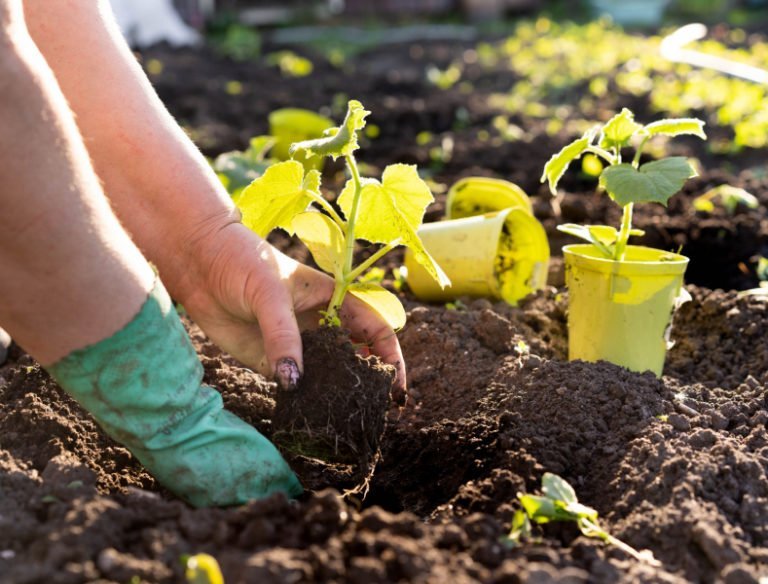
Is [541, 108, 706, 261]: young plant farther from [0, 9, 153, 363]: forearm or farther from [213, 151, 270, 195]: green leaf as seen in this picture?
Answer: [213, 151, 270, 195]: green leaf

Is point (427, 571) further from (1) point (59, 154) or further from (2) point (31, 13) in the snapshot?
(2) point (31, 13)

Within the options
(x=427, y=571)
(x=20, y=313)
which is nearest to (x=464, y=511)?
(x=427, y=571)

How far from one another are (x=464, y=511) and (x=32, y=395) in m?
0.89

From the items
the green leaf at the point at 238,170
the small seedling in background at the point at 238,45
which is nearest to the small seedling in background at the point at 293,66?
the small seedling in background at the point at 238,45

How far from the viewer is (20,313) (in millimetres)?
1376

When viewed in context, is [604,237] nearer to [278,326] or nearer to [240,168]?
[278,326]

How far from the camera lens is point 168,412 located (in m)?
1.53

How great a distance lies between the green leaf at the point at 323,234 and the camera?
1.87 metres

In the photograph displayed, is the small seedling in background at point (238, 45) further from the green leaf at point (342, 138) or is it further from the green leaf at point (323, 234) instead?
the green leaf at point (342, 138)

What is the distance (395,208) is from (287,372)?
389mm

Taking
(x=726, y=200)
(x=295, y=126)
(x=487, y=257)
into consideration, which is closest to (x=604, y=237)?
(x=487, y=257)

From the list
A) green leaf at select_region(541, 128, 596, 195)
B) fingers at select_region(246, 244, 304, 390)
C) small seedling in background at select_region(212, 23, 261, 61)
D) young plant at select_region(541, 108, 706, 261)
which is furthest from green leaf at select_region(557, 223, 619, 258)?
small seedling in background at select_region(212, 23, 261, 61)

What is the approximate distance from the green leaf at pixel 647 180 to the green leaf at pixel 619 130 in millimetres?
85

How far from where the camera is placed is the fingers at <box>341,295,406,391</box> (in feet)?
6.20
